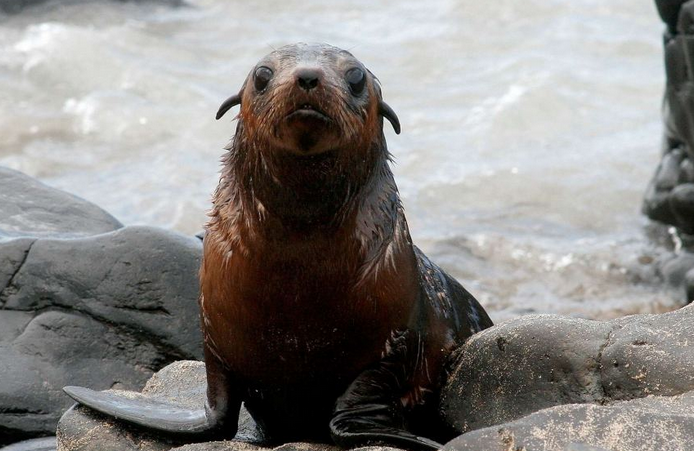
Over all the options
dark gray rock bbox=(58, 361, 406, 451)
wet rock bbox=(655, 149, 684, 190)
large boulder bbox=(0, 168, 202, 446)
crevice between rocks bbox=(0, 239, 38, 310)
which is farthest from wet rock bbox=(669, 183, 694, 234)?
dark gray rock bbox=(58, 361, 406, 451)

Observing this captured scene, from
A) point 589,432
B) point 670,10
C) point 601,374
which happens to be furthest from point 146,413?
point 670,10

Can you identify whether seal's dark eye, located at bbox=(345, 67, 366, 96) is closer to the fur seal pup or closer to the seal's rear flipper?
the fur seal pup

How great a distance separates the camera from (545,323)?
5.00 meters

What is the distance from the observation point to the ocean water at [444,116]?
463 inches

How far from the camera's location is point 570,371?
4793 millimetres

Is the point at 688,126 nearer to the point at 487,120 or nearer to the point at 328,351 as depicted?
the point at 487,120

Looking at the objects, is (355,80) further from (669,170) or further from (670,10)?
(669,170)

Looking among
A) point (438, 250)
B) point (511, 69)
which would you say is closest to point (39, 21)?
point (511, 69)

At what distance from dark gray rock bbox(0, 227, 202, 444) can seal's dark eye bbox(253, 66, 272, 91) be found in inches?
87.0

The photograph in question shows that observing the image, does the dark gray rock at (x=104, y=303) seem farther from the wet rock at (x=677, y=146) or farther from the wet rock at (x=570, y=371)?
the wet rock at (x=677, y=146)

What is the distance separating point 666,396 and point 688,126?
7730mm

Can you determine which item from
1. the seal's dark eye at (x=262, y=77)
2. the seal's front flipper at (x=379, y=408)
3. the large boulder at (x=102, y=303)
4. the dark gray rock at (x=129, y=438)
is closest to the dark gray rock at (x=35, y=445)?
the large boulder at (x=102, y=303)

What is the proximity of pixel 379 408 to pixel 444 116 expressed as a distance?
12.3 metres

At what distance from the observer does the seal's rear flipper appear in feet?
15.9
